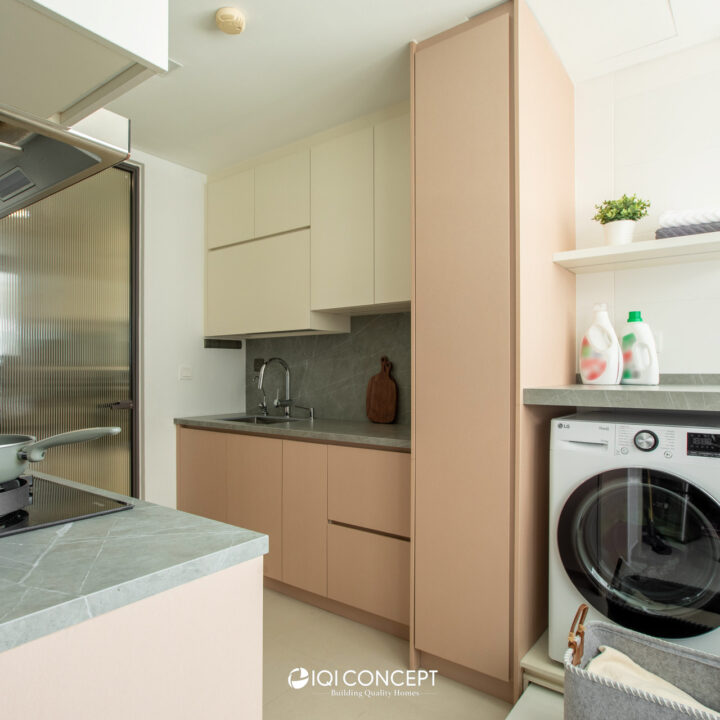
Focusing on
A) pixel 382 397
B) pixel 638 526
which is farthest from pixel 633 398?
pixel 382 397

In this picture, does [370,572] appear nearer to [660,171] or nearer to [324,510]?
[324,510]

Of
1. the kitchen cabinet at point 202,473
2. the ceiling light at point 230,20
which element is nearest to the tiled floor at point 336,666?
the kitchen cabinet at point 202,473

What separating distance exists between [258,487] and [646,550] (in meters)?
1.83

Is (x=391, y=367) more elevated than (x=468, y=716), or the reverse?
(x=391, y=367)

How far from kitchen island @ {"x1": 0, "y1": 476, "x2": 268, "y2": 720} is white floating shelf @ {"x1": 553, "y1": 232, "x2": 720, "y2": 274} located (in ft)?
5.37

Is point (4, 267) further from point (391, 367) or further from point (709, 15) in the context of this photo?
point (709, 15)

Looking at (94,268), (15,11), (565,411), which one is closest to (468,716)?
(565,411)

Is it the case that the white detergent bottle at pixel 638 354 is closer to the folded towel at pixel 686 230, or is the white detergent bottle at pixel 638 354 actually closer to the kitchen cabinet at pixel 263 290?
the folded towel at pixel 686 230

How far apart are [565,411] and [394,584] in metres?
1.02

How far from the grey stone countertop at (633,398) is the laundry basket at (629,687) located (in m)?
0.62

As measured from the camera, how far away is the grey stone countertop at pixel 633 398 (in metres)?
1.52

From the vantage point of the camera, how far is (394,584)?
2.25 m

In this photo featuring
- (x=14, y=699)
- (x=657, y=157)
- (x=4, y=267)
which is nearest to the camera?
(x=14, y=699)

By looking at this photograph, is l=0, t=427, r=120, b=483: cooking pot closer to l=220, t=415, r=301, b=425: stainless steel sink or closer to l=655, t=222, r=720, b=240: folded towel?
l=655, t=222, r=720, b=240: folded towel
